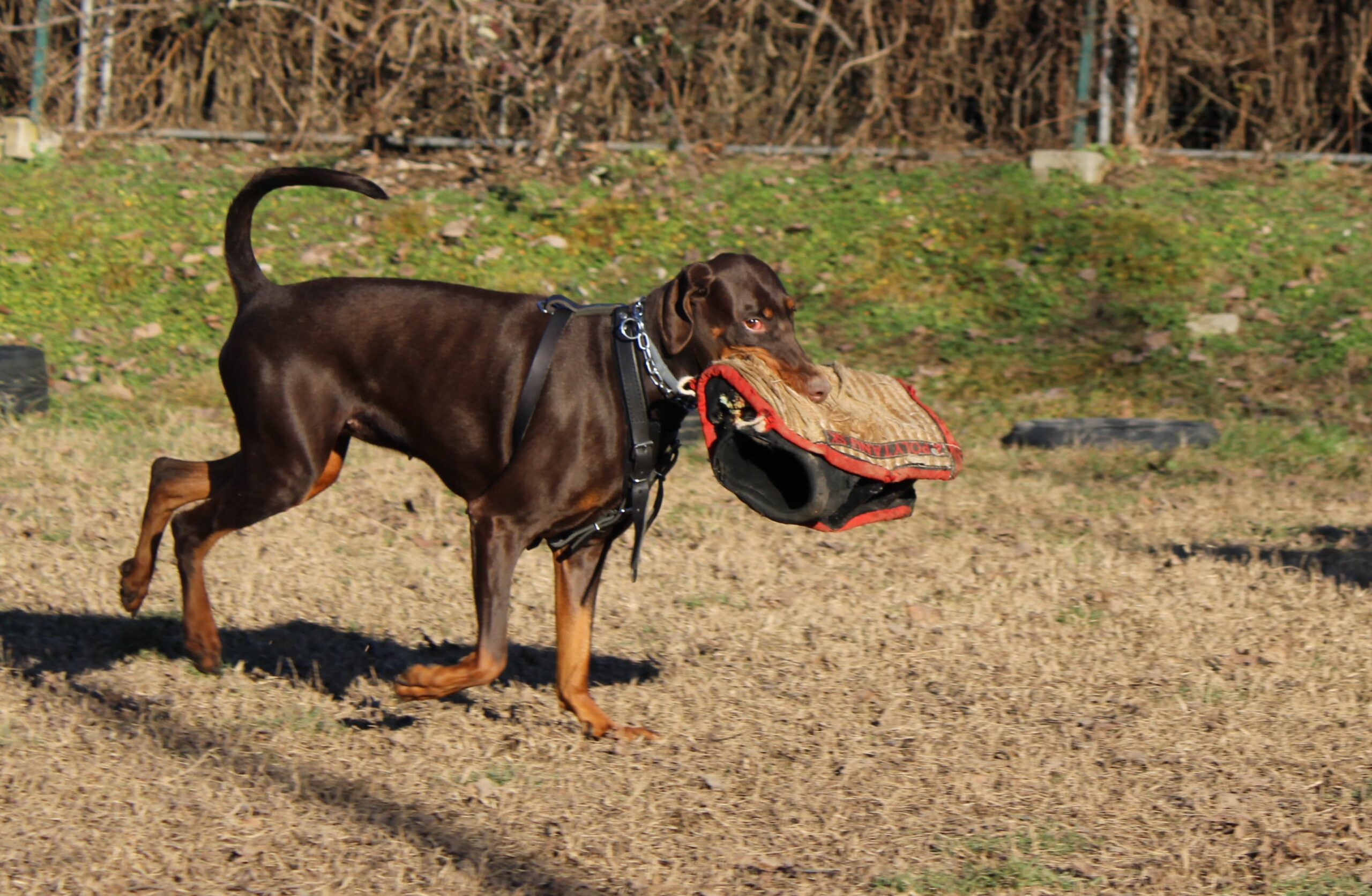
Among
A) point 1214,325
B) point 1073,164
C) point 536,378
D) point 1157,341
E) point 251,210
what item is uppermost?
point 1073,164

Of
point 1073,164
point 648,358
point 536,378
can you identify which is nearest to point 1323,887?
point 648,358

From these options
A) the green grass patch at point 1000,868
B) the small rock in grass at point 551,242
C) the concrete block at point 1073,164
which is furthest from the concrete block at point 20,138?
the green grass patch at point 1000,868

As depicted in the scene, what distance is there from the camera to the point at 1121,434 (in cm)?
880

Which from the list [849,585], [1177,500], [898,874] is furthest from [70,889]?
[1177,500]

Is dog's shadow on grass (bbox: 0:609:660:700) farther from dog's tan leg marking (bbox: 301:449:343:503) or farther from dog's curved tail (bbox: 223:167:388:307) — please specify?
dog's curved tail (bbox: 223:167:388:307)

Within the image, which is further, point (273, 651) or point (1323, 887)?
point (273, 651)

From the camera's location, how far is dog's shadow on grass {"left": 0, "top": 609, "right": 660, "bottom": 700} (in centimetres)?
519

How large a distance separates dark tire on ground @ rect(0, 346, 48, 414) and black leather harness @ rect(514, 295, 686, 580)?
5081mm

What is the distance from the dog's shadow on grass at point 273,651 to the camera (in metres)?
5.19

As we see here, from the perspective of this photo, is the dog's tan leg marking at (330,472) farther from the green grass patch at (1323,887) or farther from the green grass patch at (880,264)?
the green grass patch at (880,264)

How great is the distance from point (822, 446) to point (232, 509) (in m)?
1.89

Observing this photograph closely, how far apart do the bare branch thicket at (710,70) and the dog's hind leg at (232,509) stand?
8.18 meters

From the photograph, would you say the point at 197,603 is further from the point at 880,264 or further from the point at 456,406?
the point at 880,264

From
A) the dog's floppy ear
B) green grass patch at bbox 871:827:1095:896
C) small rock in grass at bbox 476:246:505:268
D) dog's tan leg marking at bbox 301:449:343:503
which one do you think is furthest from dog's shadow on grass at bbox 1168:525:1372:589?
small rock in grass at bbox 476:246:505:268
